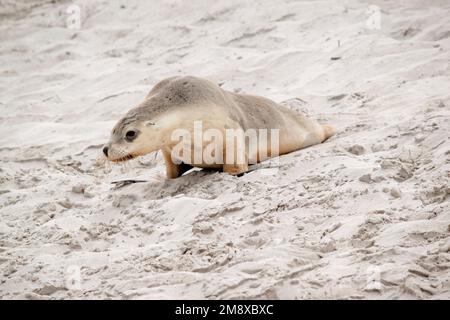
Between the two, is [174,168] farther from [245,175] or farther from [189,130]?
[245,175]

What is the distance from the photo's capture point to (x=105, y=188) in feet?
14.5

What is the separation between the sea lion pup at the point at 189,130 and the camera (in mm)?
3910

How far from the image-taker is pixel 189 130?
401 centimetres

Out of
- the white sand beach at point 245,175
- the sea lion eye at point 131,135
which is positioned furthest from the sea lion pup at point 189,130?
the white sand beach at point 245,175

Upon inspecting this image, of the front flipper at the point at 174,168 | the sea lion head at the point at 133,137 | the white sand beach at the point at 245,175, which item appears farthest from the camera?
the front flipper at the point at 174,168

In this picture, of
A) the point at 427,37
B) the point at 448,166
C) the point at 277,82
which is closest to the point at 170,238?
the point at 448,166

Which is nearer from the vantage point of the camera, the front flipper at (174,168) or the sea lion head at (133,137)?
the sea lion head at (133,137)

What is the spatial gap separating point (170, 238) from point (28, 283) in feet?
2.26

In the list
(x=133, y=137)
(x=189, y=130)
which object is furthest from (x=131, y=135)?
(x=189, y=130)

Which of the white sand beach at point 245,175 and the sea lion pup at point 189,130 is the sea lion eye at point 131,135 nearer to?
the sea lion pup at point 189,130

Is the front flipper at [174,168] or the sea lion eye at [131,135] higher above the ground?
the sea lion eye at [131,135]

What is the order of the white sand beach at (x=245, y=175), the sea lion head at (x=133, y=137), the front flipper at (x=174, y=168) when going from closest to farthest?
the white sand beach at (x=245, y=175)
the sea lion head at (x=133, y=137)
the front flipper at (x=174, y=168)

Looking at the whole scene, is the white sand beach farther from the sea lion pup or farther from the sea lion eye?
the sea lion eye

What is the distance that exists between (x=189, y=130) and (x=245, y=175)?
425 millimetres
